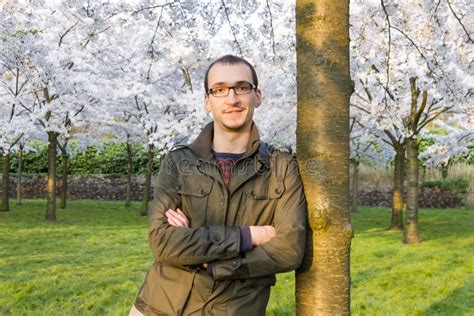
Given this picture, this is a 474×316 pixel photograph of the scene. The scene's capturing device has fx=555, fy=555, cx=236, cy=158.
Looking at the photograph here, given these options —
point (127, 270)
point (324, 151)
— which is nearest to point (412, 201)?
point (127, 270)

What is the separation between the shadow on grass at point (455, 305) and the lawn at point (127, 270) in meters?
0.01

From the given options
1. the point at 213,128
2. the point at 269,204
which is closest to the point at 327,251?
the point at 269,204

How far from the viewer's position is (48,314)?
5801 millimetres

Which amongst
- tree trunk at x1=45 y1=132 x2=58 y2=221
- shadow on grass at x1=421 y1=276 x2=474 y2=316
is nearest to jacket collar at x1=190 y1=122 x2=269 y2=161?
shadow on grass at x1=421 y1=276 x2=474 y2=316

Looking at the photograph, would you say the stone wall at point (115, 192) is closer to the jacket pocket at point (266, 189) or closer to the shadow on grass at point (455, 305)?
the shadow on grass at point (455, 305)

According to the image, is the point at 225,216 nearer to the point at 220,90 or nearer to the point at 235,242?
the point at 235,242

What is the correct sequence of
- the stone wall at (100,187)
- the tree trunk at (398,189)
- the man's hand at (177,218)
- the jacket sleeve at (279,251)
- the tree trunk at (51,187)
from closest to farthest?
the jacket sleeve at (279,251) → the man's hand at (177,218) → the tree trunk at (398,189) → the tree trunk at (51,187) → the stone wall at (100,187)

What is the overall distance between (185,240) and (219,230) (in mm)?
140

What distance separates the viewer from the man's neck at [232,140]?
2.37 metres

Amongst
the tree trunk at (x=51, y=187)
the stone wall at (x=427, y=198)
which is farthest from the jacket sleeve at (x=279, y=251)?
the stone wall at (x=427, y=198)

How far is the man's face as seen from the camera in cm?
232

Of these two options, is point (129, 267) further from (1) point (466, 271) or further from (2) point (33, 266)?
(1) point (466, 271)

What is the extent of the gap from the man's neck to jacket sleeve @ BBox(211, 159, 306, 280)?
10.9 inches

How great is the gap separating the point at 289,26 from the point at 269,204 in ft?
42.2
